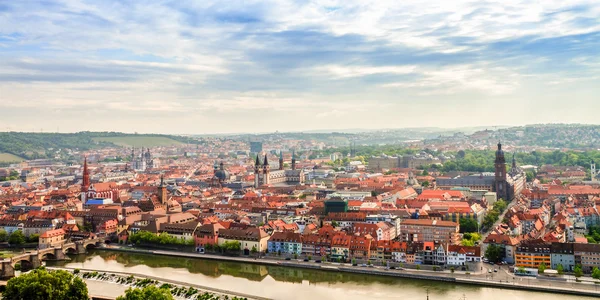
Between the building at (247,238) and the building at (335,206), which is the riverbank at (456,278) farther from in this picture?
the building at (335,206)

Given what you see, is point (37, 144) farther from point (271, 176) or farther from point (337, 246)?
point (337, 246)

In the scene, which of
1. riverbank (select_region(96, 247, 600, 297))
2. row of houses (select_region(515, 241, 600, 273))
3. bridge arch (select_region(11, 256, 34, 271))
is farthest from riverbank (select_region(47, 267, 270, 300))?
row of houses (select_region(515, 241, 600, 273))

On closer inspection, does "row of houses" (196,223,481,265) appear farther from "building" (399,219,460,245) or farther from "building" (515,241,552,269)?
"building" (399,219,460,245)

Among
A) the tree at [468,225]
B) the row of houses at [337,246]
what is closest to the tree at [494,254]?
the row of houses at [337,246]

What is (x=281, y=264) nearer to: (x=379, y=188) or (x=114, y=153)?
(x=379, y=188)

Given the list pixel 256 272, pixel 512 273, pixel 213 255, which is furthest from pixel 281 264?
pixel 512 273

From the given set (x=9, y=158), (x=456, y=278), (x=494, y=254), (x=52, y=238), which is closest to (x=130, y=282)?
(x=52, y=238)
